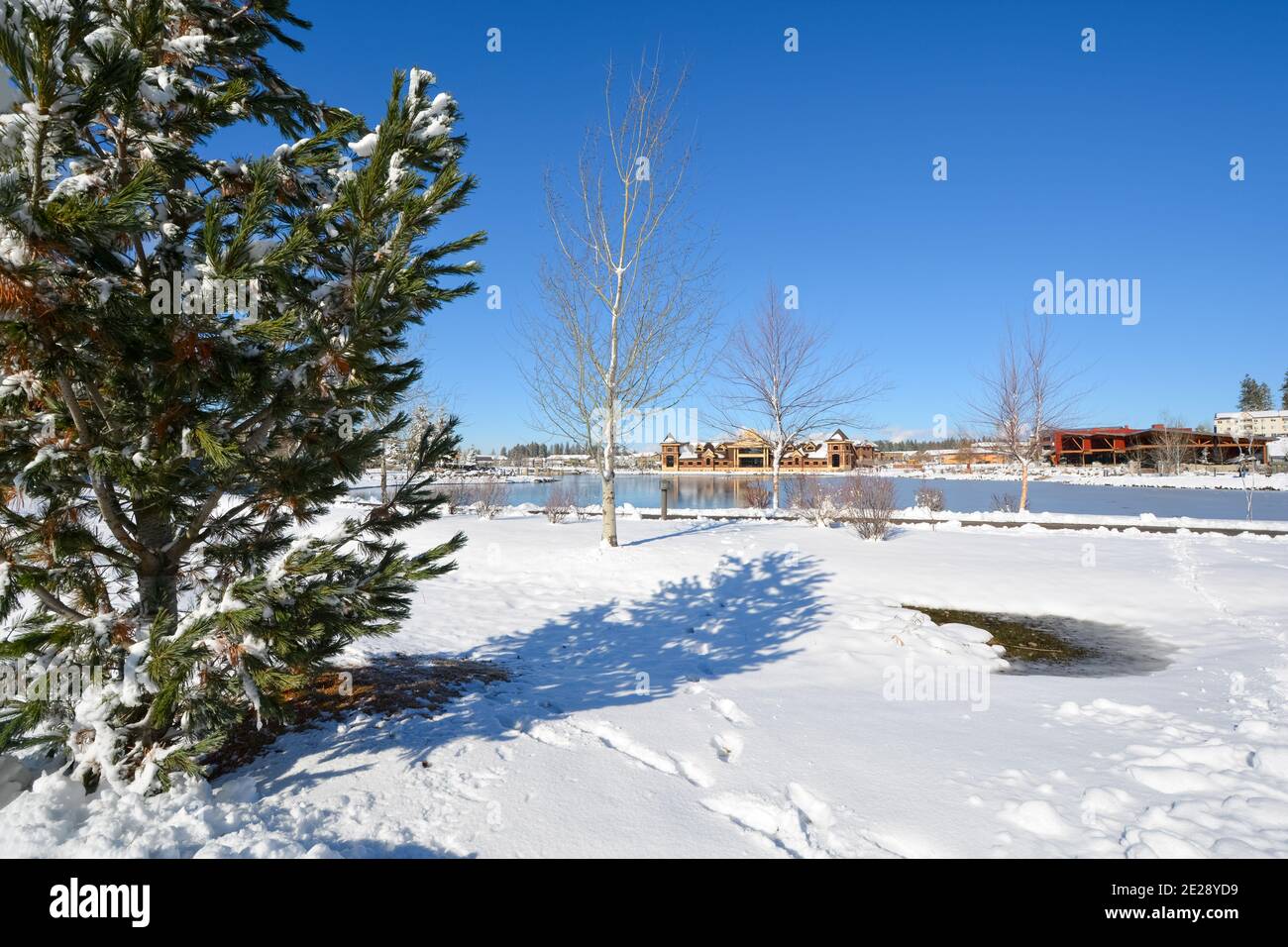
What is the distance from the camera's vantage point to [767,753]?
13.1 feet

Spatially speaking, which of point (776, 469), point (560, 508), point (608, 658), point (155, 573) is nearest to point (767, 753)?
point (608, 658)

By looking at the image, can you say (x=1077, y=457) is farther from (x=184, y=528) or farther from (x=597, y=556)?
(x=184, y=528)

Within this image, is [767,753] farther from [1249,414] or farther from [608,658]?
[1249,414]

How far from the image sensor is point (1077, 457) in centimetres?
6725

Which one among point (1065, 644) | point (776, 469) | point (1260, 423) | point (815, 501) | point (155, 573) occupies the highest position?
point (1260, 423)

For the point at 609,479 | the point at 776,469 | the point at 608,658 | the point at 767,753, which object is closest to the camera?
the point at 767,753

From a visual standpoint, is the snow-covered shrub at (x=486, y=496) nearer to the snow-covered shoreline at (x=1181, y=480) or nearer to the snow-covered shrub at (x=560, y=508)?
the snow-covered shrub at (x=560, y=508)

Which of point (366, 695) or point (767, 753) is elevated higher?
point (366, 695)

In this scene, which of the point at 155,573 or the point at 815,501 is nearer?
the point at 155,573

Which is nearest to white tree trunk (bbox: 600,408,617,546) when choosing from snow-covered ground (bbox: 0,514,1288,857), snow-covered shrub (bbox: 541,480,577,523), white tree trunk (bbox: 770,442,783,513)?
snow-covered ground (bbox: 0,514,1288,857)

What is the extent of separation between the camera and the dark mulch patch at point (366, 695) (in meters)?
3.50

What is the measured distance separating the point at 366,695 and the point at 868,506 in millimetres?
12114

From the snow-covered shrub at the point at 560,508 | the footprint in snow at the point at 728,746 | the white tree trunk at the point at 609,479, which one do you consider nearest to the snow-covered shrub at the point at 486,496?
the snow-covered shrub at the point at 560,508

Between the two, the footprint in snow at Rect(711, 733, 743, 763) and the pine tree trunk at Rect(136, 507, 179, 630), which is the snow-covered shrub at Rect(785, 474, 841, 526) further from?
the pine tree trunk at Rect(136, 507, 179, 630)
